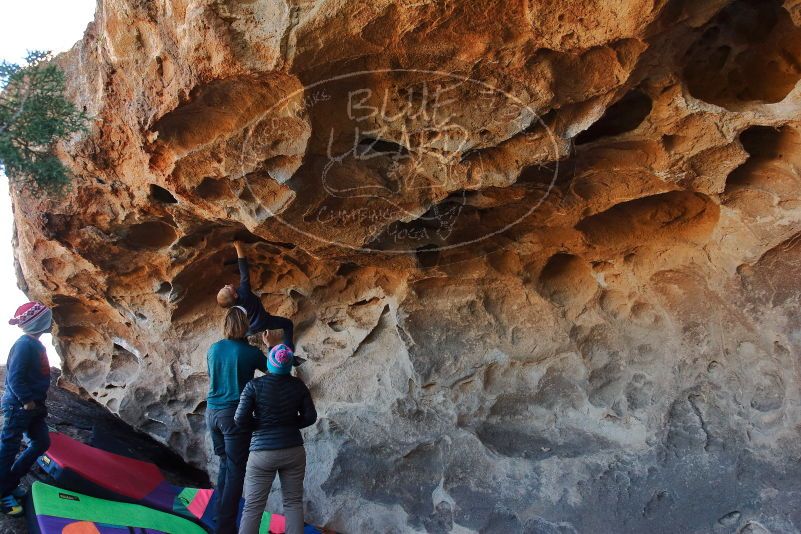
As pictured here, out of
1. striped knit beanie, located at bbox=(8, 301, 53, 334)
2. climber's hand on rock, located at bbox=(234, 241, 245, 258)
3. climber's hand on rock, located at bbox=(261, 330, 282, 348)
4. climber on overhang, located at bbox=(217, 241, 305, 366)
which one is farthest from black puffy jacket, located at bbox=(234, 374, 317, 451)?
striped knit beanie, located at bbox=(8, 301, 53, 334)

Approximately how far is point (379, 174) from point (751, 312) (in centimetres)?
211

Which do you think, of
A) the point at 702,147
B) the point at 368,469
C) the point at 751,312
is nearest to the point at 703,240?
the point at 751,312

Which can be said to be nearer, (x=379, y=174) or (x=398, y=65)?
(x=398, y=65)

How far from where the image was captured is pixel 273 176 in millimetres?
3244

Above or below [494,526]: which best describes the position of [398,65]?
above

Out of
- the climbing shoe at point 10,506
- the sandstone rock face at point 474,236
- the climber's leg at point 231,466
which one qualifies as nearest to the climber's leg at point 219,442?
the climber's leg at point 231,466

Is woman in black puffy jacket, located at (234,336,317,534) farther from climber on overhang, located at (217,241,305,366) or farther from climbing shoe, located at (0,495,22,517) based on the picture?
climbing shoe, located at (0,495,22,517)

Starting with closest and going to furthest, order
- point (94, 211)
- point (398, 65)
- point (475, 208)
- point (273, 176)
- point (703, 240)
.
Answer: point (398, 65), point (273, 176), point (703, 240), point (475, 208), point (94, 211)

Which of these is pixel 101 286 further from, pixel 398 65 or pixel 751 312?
pixel 751 312

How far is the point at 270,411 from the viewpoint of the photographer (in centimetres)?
A: 311

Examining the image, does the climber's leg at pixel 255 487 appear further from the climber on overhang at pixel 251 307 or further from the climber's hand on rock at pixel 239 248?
the climber's hand on rock at pixel 239 248

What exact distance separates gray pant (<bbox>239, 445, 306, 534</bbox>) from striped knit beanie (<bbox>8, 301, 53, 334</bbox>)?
1.56 m

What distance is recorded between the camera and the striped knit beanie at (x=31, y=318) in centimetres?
364

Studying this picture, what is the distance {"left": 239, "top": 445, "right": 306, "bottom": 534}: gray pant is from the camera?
3.11 m
